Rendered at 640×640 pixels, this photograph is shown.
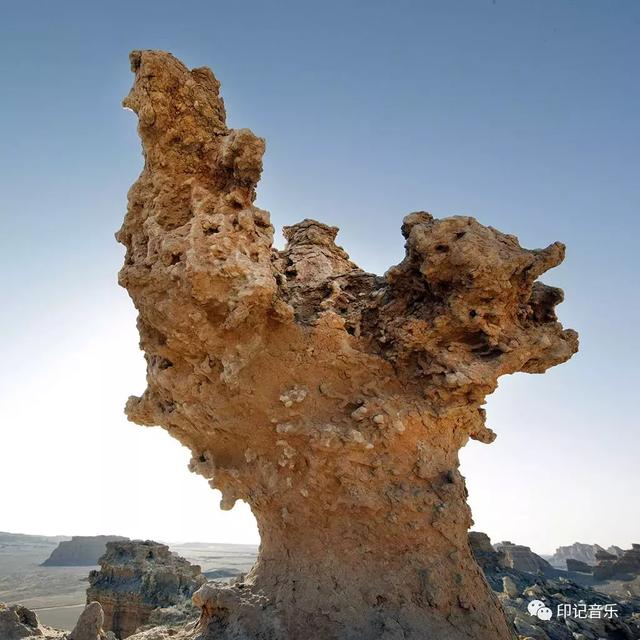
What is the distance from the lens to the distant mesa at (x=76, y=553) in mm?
54969

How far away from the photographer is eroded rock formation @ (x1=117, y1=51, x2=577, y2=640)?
16.1 feet

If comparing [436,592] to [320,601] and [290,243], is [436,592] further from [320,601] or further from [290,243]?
[290,243]

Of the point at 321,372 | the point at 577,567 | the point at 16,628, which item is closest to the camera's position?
the point at 321,372

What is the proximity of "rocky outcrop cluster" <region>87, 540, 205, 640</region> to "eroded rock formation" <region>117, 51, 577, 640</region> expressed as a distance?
29.3 feet

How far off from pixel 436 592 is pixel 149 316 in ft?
14.0

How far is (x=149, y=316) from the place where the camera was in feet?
18.0

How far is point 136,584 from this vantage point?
13320 millimetres

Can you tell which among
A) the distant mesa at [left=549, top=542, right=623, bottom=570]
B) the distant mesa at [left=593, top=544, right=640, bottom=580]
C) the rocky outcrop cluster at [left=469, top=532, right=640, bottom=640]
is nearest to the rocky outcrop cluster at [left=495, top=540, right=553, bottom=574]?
the distant mesa at [left=593, top=544, right=640, bottom=580]

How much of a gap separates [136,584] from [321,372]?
1166 centimetres

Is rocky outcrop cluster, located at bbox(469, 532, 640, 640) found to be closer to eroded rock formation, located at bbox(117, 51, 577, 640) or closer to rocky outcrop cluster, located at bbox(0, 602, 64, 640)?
eroded rock formation, located at bbox(117, 51, 577, 640)

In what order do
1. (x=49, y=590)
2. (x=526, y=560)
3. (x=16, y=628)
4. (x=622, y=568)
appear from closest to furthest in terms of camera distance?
(x=16, y=628) < (x=622, y=568) < (x=526, y=560) < (x=49, y=590)

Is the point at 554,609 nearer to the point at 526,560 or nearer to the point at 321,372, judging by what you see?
the point at 321,372

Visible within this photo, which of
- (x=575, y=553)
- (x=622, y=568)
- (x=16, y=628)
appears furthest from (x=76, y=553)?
(x=575, y=553)

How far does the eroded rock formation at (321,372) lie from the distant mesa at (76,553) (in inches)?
2273
